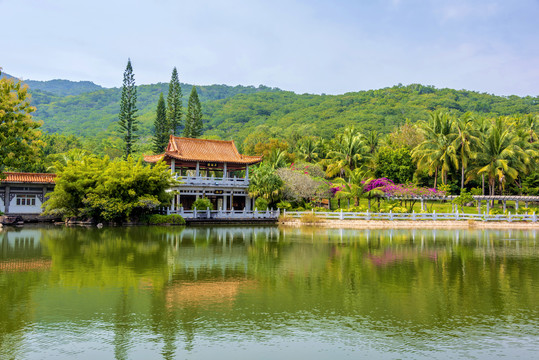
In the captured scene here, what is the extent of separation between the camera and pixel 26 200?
120ft

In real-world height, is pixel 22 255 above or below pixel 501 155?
below

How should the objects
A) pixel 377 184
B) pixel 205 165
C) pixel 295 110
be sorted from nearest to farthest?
pixel 377 184 → pixel 205 165 → pixel 295 110

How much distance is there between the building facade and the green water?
20.6m

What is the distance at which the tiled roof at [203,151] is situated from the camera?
3866cm

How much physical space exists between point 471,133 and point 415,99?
48421 mm

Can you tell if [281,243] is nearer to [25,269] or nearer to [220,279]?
[220,279]

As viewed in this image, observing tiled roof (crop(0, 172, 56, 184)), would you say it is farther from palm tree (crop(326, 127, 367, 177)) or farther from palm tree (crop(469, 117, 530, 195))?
palm tree (crop(469, 117, 530, 195))

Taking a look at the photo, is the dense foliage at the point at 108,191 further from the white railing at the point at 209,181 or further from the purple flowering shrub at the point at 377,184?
the purple flowering shrub at the point at 377,184

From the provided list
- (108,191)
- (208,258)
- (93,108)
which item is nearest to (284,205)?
(108,191)

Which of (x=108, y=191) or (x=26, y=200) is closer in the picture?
(x=108, y=191)

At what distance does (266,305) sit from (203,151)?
31.4 meters

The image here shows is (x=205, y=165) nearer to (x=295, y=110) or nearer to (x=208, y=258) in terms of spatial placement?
(x=208, y=258)

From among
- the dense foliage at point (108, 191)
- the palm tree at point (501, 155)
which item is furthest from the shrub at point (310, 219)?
the palm tree at point (501, 155)

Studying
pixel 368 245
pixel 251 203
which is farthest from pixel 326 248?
pixel 251 203
